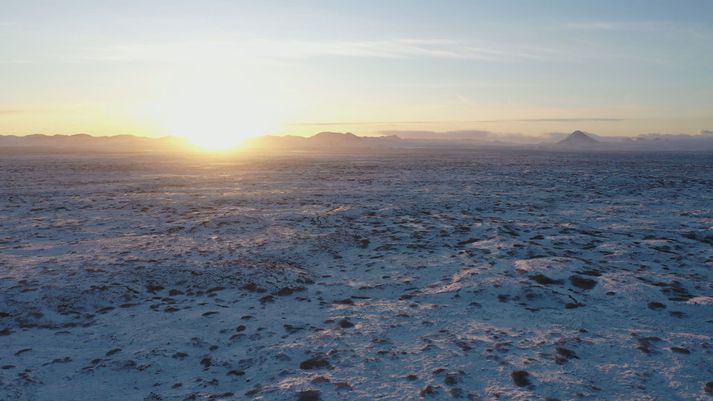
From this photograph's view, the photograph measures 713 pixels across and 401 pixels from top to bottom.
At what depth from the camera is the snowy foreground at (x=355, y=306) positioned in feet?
15.4

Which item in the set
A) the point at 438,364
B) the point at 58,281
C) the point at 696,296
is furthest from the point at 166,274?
the point at 696,296

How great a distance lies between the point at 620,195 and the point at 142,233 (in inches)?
686

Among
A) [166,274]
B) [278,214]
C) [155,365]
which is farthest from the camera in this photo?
[278,214]

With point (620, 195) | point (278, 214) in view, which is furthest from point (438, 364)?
point (620, 195)

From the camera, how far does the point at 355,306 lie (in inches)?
267

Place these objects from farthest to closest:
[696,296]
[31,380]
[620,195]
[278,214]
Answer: [620,195] → [278,214] → [696,296] → [31,380]

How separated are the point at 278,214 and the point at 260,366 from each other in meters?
9.42

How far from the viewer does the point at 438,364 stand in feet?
16.4

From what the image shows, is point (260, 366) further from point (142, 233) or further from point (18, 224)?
point (18, 224)

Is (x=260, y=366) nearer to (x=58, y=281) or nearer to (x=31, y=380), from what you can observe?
(x=31, y=380)

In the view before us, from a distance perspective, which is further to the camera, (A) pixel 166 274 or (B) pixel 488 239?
(B) pixel 488 239

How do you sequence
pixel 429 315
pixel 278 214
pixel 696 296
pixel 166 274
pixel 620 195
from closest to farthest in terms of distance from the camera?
pixel 429 315, pixel 696 296, pixel 166 274, pixel 278 214, pixel 620 195

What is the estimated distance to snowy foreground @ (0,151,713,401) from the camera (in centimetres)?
471

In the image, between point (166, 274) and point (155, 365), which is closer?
point (155, 365)
